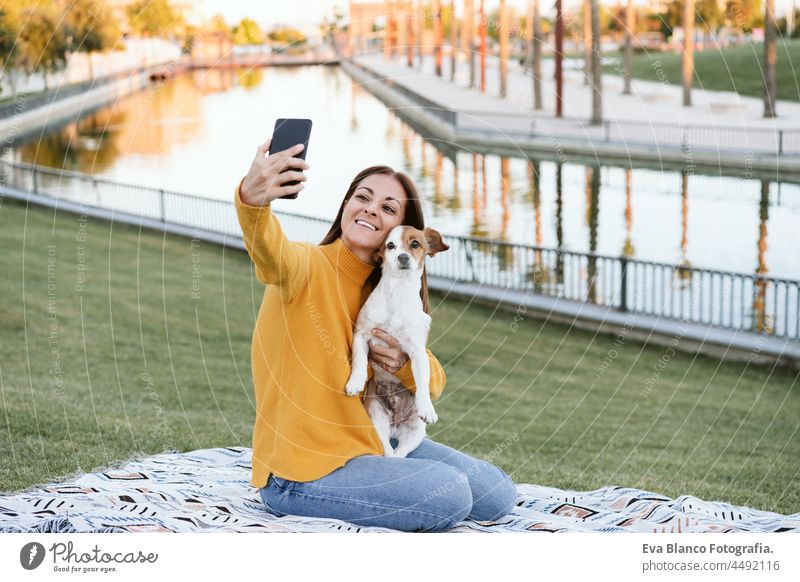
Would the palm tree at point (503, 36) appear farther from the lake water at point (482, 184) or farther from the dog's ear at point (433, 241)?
the dog's ear at point (433, 241)

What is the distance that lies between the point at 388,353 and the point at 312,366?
0.87ft

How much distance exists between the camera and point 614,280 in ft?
42.3

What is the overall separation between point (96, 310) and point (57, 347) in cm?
165

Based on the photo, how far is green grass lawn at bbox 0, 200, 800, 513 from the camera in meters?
6.37

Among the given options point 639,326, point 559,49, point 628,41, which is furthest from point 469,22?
point 628,41

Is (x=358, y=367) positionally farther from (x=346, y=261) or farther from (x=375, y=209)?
(x=375, y=209)

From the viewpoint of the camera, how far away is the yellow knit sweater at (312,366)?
400 cm

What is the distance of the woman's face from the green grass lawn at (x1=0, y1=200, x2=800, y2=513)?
1930 millimetres

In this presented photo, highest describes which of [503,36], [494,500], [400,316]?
[503,36]

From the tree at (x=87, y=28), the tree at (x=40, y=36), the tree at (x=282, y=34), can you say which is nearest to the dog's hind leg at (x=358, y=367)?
the tree at (x=282, y=34)

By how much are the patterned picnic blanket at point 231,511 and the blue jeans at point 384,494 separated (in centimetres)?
5

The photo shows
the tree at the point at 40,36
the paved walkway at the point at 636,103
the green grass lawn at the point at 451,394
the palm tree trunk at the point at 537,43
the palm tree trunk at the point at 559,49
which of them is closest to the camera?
the palm tree trunk at the point at 537,43
